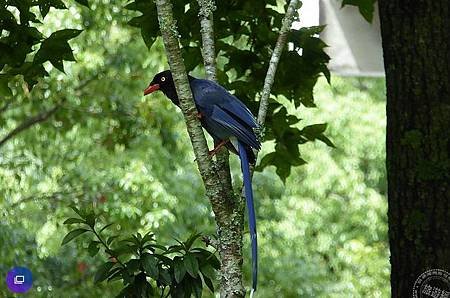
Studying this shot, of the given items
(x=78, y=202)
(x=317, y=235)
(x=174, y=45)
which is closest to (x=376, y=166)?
(x=317, y=235)

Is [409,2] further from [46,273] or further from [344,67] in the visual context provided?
[46,273]

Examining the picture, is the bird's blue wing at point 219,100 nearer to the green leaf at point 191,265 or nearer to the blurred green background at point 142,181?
the green leaf at point 191,265

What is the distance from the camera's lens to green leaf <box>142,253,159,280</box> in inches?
82.7

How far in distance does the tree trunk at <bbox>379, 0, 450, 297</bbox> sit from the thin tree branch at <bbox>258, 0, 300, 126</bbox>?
345 mm

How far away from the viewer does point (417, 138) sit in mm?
2400

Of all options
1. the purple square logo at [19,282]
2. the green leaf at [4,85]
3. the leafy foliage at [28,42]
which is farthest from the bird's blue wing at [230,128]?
the purple square logo at [19,282]

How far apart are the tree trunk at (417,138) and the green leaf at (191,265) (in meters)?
0.59

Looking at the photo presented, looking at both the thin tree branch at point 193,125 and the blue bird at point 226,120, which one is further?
the blue bird at point 226,120

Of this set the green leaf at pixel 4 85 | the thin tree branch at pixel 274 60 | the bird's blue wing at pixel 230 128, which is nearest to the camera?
the thin tree branch at pixel 274 60

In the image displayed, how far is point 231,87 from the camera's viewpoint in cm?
330

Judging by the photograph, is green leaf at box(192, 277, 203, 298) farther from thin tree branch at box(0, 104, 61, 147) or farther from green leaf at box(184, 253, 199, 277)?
thin tree branch at box(0, 104, 61, 147)

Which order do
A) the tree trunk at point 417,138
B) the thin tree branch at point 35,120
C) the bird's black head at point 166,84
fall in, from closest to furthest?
1. the tree trunk at point 417,138
2. the bird's black head at point 166,84
3. the thin tree branch at point 35,120

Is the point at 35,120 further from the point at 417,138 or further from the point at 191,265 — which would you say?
the point at 191,265

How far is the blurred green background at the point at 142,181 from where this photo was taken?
612 cm
